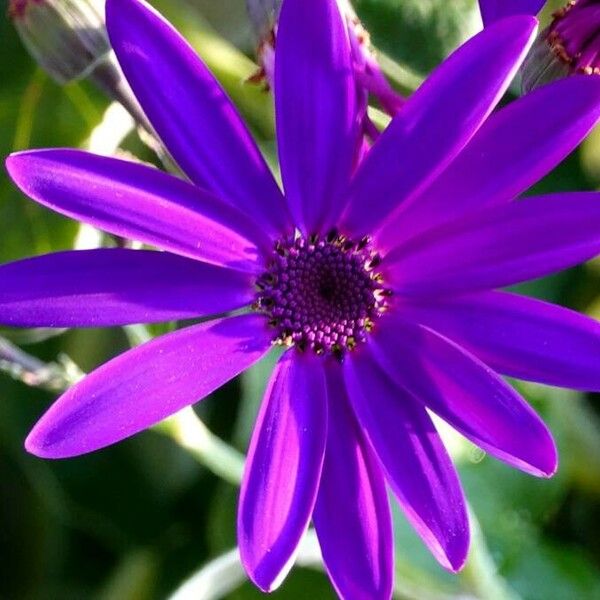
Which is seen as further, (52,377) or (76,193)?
(52,377)

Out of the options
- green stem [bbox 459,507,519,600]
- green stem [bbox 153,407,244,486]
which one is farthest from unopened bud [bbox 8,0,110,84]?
green stem [bbox 459,507,519,600]

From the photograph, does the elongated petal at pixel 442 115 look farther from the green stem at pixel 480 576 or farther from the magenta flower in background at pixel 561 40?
the green stem at pixel 480 576

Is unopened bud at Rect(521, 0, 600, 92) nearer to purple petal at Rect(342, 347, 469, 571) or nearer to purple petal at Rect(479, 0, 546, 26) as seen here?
purple petal at Rect(479, 0, 546, 26)

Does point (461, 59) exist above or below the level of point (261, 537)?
above

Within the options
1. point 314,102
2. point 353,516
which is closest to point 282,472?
point 353,516

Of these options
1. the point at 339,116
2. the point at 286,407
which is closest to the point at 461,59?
the point at 339,116

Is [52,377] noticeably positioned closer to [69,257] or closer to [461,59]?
[69,257]
